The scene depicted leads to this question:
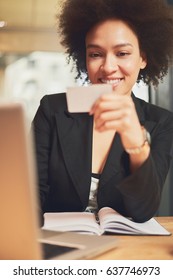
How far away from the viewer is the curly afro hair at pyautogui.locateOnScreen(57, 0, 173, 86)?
4.19ft

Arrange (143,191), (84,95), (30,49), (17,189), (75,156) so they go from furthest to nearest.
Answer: (30,49) → (75,156) → (143,191) → (84,95) → (17,189)

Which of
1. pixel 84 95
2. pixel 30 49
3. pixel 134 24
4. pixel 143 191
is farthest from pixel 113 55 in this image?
pixel 30 49

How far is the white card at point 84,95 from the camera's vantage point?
24.4 inches

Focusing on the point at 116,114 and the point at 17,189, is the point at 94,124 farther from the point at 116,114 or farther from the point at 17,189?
the point at 17,189

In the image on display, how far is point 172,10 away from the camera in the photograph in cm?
142

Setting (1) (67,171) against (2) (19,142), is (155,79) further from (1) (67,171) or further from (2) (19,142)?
(2) (19,142)

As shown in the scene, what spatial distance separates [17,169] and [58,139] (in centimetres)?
80

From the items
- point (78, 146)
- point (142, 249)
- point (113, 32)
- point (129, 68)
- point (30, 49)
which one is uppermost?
point (30, 49)

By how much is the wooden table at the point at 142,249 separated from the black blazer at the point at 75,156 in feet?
0.86

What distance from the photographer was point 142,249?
677 mm

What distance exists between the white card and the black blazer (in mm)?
422

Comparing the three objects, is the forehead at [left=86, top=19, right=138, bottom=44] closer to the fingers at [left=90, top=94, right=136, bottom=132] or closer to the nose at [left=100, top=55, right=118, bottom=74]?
the nose at [left=100, top=55, right=118, bottom=74]

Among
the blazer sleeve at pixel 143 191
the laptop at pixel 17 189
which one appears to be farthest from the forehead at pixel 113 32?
the laptop at pixel 17 189

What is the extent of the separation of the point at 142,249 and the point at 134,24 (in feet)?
2.70
